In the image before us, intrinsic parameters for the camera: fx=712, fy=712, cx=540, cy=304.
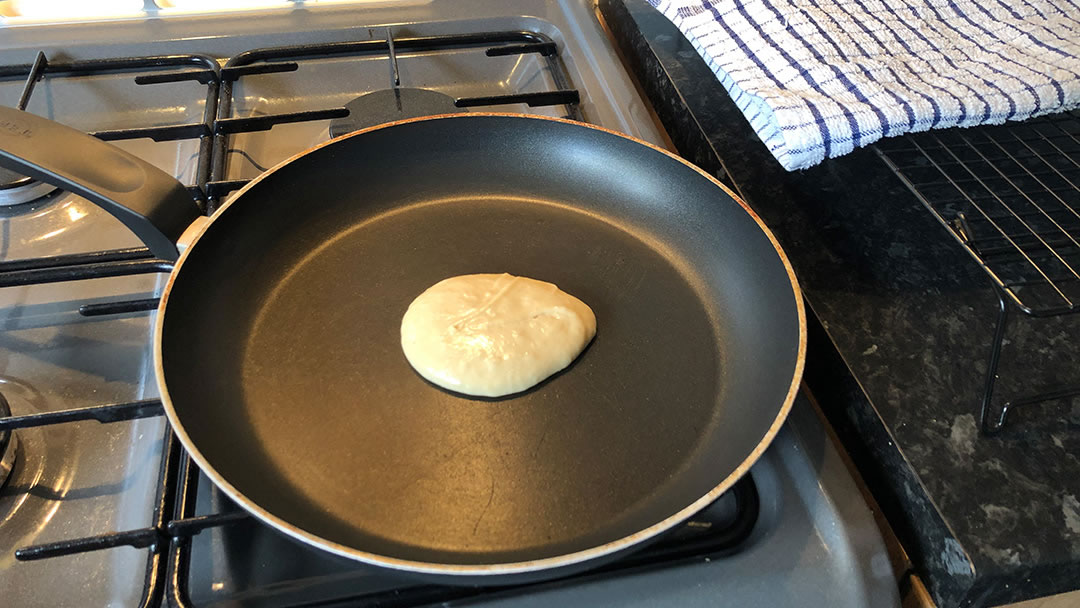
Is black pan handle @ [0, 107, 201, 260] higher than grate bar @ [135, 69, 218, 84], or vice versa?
grate bar @ [135, 69, 218, 84]

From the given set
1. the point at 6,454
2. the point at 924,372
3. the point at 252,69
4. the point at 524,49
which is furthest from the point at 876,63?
the point at 6,454

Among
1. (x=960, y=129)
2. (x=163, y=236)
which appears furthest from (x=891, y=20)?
(x=163, y=236)

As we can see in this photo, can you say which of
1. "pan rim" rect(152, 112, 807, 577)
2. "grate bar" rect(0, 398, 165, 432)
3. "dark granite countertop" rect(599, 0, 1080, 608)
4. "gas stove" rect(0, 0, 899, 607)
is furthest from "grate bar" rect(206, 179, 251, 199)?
"dark granite countertop" rect(599, 0, 1080, 608)

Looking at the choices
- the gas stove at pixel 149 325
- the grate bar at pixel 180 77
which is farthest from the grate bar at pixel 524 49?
the grate bar at pixel 180 77

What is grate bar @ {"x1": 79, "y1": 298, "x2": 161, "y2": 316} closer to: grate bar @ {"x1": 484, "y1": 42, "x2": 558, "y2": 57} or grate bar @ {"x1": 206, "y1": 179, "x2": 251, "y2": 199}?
grate bar @ {"x1": 206, "y1": 179, "x2": 251, "y2": 199}

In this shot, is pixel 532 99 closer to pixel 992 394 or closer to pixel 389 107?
pixel 389 107

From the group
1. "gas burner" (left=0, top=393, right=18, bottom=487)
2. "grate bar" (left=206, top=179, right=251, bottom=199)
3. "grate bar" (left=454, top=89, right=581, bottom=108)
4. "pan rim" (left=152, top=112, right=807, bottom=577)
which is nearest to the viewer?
"pan rim" (left=152, top=112, right=807, bottom=577)

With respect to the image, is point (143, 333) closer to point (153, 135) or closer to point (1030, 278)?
point (153, 135)
